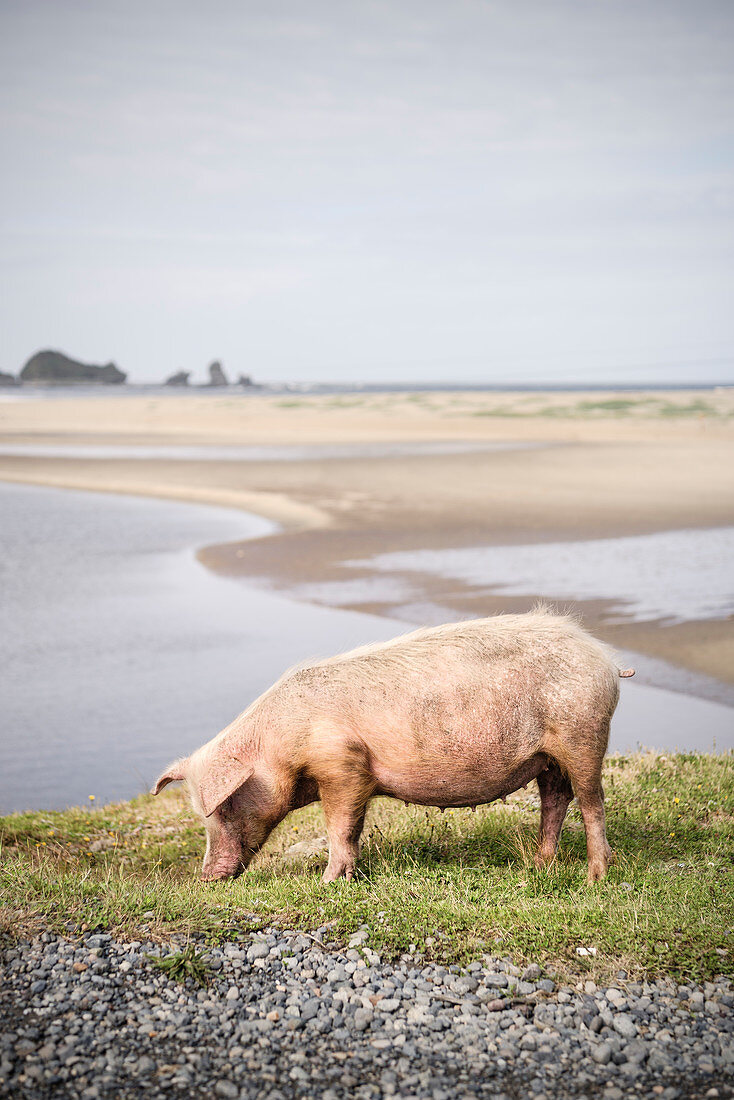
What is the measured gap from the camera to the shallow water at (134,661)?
35.8ft

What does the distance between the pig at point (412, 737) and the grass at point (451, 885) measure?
0.44 metres

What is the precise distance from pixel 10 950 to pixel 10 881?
2.84 ft

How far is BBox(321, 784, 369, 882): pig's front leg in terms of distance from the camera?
673 centimetres

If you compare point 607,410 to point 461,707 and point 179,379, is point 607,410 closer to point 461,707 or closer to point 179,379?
point 461,707

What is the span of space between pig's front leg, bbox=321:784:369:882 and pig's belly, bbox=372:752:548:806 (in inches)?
8.3

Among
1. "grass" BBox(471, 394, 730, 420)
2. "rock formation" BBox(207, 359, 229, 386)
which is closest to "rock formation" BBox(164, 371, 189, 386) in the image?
"rock formation" BBox(207, 359, 229, 386)

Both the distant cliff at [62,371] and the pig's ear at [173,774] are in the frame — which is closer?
the pig's ear at [173,774]

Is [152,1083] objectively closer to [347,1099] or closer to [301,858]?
[347,1099]

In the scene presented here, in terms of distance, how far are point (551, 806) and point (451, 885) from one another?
1.15 m

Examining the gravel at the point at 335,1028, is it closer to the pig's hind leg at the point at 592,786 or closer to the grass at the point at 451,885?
the grass at the point at 451,885

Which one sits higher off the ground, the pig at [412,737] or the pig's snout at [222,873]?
the pig at [412,737]

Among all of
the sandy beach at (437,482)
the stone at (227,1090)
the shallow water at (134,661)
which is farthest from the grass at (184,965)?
the sandy beach at (437,482)

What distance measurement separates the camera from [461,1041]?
5.00 meters

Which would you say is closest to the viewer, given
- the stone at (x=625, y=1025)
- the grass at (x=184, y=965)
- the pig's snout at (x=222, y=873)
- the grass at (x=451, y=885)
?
the stone at (x=625, y=1025)
